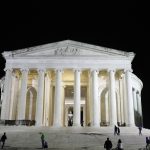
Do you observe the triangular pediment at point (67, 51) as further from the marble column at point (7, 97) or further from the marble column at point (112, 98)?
the marble column at point (112, 98)

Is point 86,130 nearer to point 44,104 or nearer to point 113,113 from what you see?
point 113,113

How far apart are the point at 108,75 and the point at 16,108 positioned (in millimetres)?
16905

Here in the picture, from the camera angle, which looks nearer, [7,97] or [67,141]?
[67,141]

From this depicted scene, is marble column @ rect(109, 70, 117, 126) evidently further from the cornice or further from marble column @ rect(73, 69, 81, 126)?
marble column @ rect(73, 69, 81, 126)

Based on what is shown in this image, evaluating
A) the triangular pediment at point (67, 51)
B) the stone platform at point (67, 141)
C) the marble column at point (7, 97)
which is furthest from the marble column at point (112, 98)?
the marble column at point (7, 97)

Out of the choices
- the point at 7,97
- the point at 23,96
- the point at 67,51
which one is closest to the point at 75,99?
the point at 67,51

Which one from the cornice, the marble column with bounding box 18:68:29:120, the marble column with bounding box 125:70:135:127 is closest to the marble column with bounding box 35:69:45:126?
the marble column with bounding box 18:68:29:120

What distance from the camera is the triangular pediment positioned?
2143 inches

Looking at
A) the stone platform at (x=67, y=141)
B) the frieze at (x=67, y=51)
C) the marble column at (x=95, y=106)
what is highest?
the frieze at (x=67, y=51)

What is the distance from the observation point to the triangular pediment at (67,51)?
54438 millimetres

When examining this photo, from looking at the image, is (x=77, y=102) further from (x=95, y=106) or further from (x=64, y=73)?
(x=64, y=73)

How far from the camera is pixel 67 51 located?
179 feet

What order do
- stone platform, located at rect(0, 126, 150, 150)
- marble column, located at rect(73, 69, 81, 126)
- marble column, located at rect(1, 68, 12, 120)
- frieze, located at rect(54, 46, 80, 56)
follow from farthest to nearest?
1. frieze, located at rect(54, 46, 80, 56)
2. marble column, located at rect(1, 68, 12, 120)
3. marble column, located at rect(73, 69, 81, 126)
4. stone platform, located at rect(0, 126, 150, 150)

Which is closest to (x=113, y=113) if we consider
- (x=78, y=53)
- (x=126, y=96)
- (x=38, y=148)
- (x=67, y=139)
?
(x=126, y=96)
